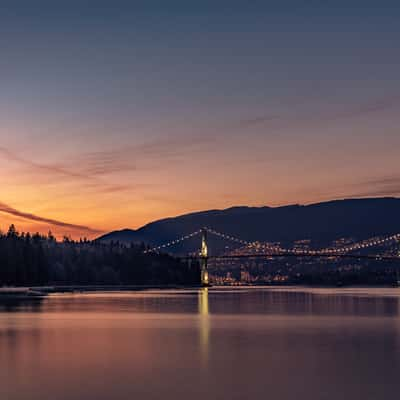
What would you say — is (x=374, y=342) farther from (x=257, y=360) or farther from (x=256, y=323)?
(x=256, y=323)

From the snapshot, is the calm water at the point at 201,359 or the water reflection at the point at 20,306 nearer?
the calm water at the point at 201,359

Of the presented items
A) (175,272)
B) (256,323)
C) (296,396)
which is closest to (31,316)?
(256,323)

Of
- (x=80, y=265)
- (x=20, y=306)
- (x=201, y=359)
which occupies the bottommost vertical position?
(x=201, y=359)

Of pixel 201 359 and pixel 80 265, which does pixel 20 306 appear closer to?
pixel 201 359

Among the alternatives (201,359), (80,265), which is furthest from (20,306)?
(80,265)

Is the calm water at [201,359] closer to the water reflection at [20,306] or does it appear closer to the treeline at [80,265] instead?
the water reflection at [20,306]

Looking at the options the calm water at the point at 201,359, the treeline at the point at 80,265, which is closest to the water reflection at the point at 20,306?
the calm water at the point at 201,359
